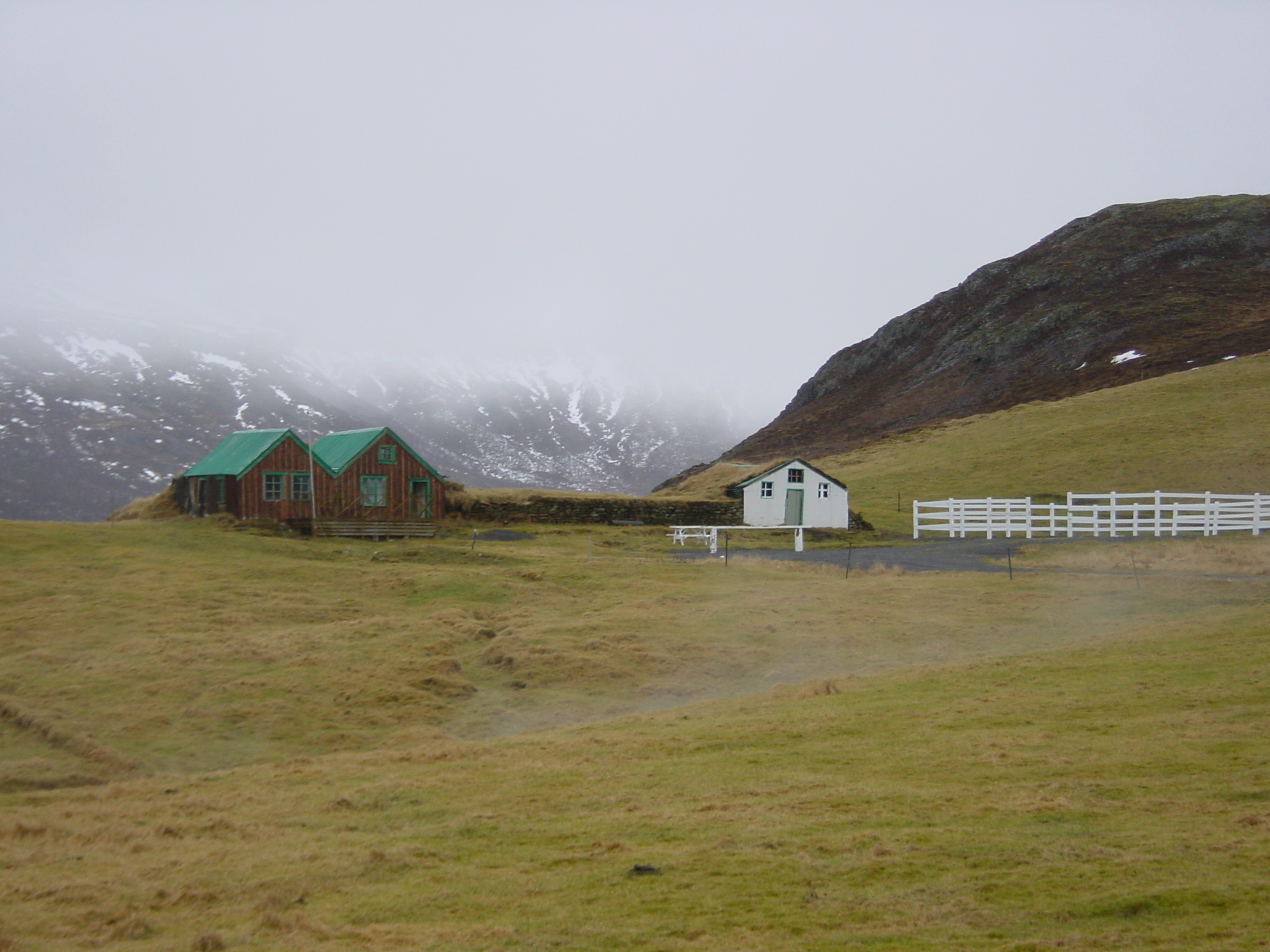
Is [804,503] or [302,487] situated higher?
[302,487]

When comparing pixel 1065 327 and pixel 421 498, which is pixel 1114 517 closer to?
pixel 421 498

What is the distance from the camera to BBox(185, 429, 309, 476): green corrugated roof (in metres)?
42.6

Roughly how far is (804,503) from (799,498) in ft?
1.03

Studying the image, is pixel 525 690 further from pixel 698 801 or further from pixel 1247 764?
pixel 1247 764

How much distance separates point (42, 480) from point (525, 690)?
114541 mm

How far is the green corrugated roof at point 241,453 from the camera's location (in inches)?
1676

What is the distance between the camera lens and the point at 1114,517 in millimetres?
42125

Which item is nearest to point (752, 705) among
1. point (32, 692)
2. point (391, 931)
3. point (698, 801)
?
point (698, 801)

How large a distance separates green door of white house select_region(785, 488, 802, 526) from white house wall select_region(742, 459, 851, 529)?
0.12 metres

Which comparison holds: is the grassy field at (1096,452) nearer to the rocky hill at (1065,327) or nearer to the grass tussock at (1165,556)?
the rocky hill at (1065,327)

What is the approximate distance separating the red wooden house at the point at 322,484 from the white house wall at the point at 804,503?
13.9 m

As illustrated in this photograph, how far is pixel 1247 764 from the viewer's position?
996cm

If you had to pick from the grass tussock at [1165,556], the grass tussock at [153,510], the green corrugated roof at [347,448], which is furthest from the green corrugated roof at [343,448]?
the grass tussock at [1165,556]

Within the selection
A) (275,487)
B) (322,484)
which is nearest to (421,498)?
(322,484)
